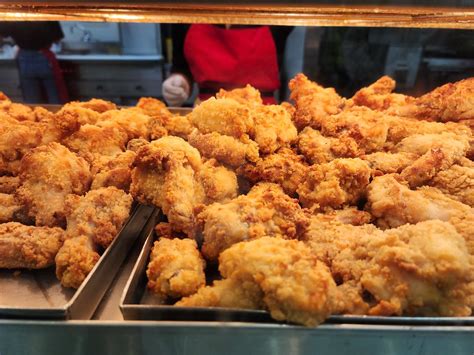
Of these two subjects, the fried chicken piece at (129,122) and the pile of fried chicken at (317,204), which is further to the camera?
the fried chicken piece at (129,122)

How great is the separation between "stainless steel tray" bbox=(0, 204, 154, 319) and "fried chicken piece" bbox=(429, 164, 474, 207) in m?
1.49

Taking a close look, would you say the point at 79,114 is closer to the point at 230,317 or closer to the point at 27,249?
the point at 27,249

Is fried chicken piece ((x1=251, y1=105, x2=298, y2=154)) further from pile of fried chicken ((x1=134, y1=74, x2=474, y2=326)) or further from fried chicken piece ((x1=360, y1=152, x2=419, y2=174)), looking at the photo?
fried chicken piece ((x1=360, y1=152, x2=419, y2=174))

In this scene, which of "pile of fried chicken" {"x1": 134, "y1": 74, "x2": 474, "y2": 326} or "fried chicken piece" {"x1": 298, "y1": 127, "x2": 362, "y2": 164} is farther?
"fried chicken piece" {"x1": 298, "y1": 127, "x2": 362, "y2": 164}

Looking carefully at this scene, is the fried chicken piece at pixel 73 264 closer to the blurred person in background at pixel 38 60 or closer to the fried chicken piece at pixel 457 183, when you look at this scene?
the fried chicken piece at pixel 457 183

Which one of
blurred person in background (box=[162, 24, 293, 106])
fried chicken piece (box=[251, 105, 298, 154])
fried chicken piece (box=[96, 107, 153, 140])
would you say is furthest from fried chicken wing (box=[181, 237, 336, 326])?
blurred person in background (box=[162, 24, 293, 106])

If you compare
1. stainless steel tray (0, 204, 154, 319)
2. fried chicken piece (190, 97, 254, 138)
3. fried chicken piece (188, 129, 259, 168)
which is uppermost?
fried chicken piece (190, 97, 254, 138)

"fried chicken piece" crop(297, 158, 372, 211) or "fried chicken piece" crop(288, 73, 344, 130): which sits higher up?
"fried chicken piece" crop(288, 73, 344, 130)

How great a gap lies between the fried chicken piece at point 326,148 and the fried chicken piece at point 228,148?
0.32 meters

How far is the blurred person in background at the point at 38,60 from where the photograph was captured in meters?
6.50

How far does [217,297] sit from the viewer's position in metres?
1.39

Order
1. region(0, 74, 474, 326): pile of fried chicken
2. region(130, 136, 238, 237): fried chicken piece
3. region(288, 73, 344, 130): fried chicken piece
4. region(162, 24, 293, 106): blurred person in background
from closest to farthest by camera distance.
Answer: region(0, 74, 474, 326): pile of fried chicken, region(130, 136, 238, 237): fried chicken piece, region(288, 73, 344, 130): fried chicken piece, region(162, 24, 293, 106): blurred person in background

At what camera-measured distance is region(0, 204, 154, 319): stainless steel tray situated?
53.1 inches

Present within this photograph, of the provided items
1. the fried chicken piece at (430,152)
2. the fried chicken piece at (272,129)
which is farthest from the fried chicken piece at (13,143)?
the fried chicken piece at (430,152)
